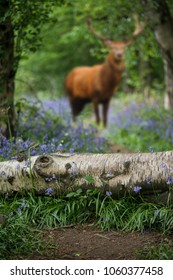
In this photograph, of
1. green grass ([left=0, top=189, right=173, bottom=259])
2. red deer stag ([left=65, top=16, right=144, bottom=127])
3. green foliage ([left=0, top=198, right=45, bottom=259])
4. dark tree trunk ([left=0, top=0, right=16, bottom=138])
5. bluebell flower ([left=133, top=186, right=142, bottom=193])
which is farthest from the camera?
red deer stag ([left=65, top=16, right=144, bottom=127])

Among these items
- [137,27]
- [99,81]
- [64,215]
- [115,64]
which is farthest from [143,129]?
[64,215]

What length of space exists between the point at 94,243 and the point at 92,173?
75 cm

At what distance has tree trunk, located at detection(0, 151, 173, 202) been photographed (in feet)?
16.8

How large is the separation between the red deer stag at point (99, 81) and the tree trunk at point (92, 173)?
7.82 metres

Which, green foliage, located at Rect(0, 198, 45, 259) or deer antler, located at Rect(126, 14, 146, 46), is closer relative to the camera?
green foliage, located at Rect(0, 198, 45, 259)

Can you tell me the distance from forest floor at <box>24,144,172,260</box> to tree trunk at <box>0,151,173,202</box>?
40 centimetres

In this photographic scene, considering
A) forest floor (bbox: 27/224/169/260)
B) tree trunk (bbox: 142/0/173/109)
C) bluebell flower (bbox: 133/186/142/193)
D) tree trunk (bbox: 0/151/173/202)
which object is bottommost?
forest floor (bbox: 27/224/169/260)

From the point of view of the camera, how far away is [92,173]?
5.32 m

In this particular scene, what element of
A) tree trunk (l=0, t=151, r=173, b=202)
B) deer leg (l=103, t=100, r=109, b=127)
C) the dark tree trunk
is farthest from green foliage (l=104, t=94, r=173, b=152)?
tree trunk (l=0, t=151, r=173, b=202)

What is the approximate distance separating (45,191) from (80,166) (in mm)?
421

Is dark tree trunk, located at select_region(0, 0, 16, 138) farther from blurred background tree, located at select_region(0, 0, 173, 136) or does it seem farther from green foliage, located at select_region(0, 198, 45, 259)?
green foliage, located at select_region(0, 198, 45, 259)

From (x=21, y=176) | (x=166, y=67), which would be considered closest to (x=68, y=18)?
(x=166, y=67)
